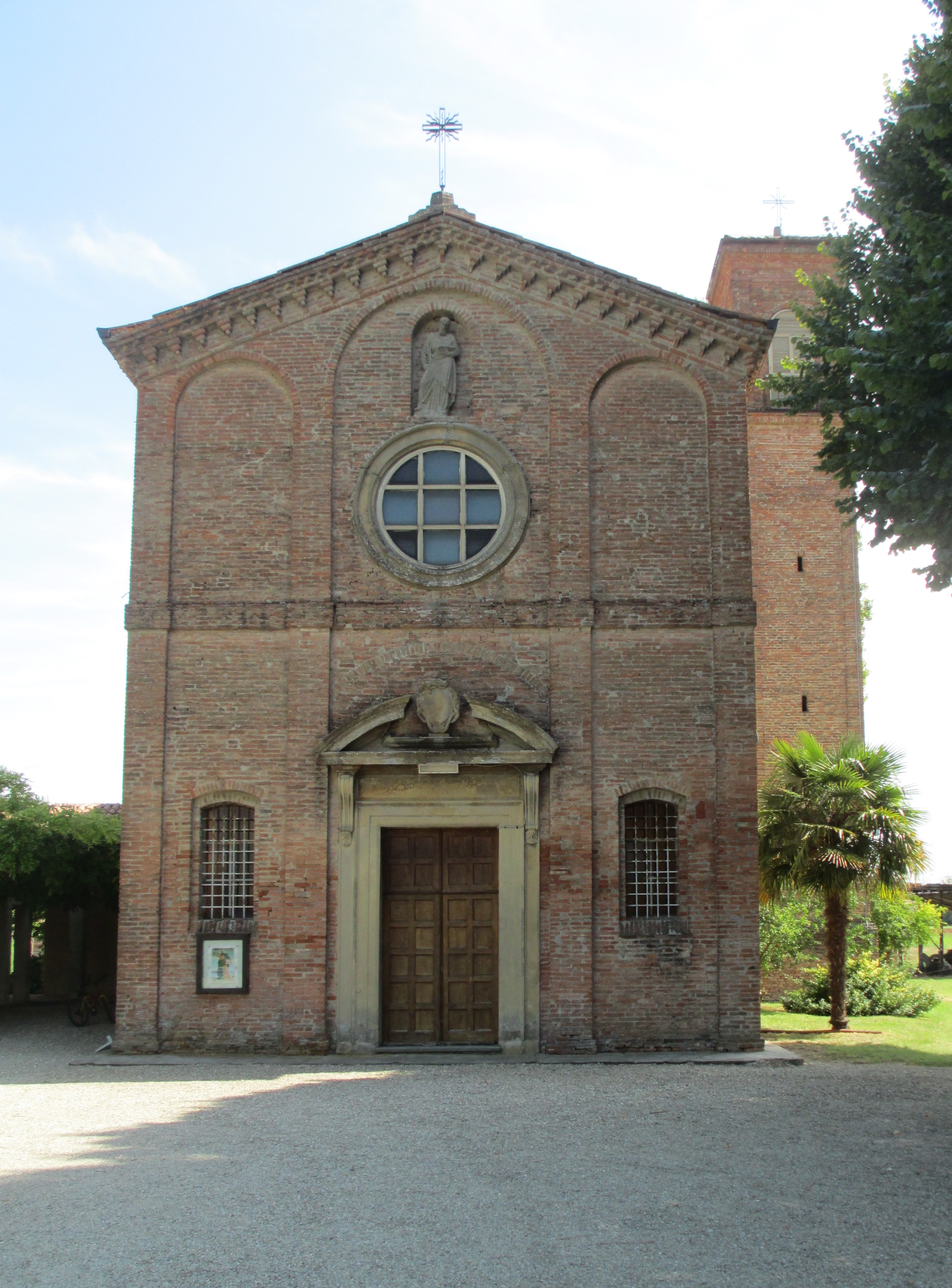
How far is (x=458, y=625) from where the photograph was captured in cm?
1488

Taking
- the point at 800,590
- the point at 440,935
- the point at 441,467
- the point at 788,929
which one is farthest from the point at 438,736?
the point at 800,590

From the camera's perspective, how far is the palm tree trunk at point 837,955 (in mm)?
16953

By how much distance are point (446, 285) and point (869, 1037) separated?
11621mm

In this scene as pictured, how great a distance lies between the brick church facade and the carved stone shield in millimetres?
55

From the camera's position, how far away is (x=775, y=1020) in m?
18.1

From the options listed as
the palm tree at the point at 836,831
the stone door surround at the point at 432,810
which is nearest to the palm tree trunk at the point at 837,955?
the palm tree at the point at 836,831

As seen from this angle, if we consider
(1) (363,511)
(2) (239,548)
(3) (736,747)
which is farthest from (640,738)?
(2) (239,548)

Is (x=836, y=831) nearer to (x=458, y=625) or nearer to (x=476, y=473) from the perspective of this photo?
(x=458, y=625)

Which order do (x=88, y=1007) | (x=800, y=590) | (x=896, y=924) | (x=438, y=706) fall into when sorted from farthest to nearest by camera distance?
(x=800, y=590)
(x=896, y=924)
(x=88, y=1007)
(x=438, y=706)

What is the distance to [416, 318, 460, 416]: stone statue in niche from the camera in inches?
605

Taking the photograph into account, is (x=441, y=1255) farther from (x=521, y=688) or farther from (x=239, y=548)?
(x=239, y=548)

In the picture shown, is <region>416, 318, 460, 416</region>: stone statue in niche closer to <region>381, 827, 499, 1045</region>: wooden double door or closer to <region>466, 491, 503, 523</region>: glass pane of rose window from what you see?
<region>466, 491, 503, 523</region>: glass pane of rose window

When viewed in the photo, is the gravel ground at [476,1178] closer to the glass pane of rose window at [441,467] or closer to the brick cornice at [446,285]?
the glass pane of rose window at [441,467]

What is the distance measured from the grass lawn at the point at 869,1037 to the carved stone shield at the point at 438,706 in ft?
18.8
